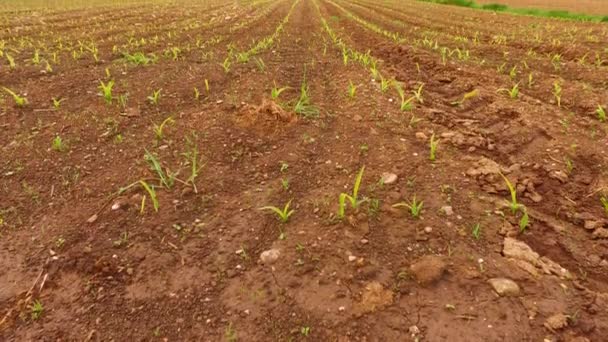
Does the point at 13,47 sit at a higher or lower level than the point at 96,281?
higher

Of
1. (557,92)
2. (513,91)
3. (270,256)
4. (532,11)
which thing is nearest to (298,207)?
(270,256)

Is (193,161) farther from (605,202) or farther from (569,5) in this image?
(569,5)

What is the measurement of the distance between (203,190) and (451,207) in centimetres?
156

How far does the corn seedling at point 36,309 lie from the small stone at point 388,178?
77.5 inches

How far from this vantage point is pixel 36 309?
5.58 ft

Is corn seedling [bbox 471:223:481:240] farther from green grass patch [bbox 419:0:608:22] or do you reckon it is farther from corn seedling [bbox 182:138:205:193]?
green grass patch [bbox 419:0:608:22]

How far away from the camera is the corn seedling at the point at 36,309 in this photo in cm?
168

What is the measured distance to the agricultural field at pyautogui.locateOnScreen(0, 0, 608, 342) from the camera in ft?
5.52

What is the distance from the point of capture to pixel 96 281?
73.2 inches

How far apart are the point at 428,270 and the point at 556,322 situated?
54 cm

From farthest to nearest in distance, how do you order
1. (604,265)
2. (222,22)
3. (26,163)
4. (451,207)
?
(222,22), (26,163), (451,207), (604,265)

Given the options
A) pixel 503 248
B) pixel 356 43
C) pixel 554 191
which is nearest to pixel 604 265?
pixel 503 248

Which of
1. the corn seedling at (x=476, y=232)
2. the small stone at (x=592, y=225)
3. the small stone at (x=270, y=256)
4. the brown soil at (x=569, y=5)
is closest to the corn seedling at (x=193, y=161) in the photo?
the small stone at (x=270, y=256)

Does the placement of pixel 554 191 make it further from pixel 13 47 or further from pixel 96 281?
pixel 13 47
